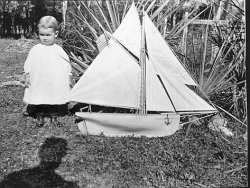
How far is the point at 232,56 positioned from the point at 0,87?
124 inches

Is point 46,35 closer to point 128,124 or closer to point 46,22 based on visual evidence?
point 46,22

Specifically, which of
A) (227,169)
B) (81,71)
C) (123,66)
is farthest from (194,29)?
(227,169)

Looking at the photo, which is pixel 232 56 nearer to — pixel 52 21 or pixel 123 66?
pixel 123 66

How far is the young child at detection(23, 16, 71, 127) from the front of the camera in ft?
13.0

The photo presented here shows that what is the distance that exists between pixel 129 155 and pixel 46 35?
1.51m

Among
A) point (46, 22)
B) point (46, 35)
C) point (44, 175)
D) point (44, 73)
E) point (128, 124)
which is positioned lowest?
point (44, 175)

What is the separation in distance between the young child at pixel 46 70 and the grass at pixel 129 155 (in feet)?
1.53

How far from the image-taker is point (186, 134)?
4574 millimetres

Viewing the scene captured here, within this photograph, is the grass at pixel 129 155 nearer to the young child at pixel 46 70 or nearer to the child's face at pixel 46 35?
the young child at pixel 46 70

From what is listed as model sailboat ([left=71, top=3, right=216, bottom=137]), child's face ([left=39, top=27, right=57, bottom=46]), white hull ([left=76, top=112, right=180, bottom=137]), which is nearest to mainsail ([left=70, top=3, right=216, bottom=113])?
model sailboat ([left=71, top=3, right=216, bottom=137])

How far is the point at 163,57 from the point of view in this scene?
171 inches

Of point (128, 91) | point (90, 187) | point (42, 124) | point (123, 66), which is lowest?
point (90, 187)

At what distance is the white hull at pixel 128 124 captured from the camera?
438cm

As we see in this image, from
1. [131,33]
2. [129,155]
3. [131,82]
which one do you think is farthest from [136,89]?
[129,155]
